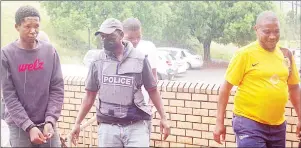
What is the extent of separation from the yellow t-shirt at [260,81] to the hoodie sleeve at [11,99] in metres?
1.53

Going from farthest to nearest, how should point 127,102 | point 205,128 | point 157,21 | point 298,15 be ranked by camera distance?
point 157,21
point 298,15
point 205,128
point 127,102

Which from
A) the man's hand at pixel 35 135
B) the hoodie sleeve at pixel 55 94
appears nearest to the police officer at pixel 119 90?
the hoodie sleeve at pixel 55 94

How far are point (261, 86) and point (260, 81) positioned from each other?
1.5 inches

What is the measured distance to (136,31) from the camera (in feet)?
13.0

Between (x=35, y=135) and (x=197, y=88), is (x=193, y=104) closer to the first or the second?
(x=197, y=88)

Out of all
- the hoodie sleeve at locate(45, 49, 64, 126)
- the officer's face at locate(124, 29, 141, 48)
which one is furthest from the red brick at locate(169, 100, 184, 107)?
the hoodie sleeve at locate(45, 49, 64, 126)

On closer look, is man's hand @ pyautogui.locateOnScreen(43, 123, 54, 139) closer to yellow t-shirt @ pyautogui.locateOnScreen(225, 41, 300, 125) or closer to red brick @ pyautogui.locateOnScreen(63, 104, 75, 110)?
yellow t-shirt @ pyautogui.locateOnScreen(225, 41, 300, 125)

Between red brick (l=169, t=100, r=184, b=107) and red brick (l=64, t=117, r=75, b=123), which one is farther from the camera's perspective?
red brick (l=64, t=117, r=75, b=123)

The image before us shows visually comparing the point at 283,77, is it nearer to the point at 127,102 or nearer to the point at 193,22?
the point at 127,102

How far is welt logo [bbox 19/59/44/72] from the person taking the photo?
2.90 meters

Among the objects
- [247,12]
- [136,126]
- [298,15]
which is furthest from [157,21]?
[136,126]

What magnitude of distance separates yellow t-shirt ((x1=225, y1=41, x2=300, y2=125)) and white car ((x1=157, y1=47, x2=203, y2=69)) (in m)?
2.59

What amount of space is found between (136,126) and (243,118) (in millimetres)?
822

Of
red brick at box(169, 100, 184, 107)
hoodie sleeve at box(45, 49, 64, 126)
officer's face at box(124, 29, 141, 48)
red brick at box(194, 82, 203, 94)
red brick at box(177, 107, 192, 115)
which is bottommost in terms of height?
red brick at box(177, 107, 192, 115)
